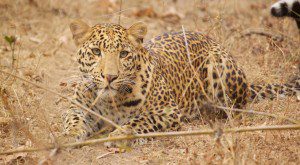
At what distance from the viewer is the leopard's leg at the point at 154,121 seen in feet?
22.4

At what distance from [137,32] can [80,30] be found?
0.69 metres

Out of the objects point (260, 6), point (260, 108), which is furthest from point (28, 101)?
point (260, 6)

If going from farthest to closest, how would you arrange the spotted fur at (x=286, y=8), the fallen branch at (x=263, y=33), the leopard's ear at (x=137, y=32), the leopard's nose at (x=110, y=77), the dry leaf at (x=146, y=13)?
1. the dry leaf at (x=146, y=13)
2. the fallen branch at (x=263, y=33)
3. the spotted fur at (x=286, y=8)
4. the leopard's ear at (x=137, y=32)
5. the leopard's nose at (x=110, y=77)

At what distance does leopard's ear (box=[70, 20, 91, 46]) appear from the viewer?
703 centimetres

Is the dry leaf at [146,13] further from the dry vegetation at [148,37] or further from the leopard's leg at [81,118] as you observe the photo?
the leopard's leg at [81,118]

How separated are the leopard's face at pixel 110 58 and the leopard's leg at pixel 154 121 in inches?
14.6

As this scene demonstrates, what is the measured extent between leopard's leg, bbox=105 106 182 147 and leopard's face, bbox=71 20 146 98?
371 millimetres

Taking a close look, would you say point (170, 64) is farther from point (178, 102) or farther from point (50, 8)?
point (50, 8)

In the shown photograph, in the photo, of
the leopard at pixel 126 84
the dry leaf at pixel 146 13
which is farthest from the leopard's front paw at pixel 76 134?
the dry leaf at pixel 146 13

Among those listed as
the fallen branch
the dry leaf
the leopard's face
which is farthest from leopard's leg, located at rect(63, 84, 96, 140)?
the dry leaf

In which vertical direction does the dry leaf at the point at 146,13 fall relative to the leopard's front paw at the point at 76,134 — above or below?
above

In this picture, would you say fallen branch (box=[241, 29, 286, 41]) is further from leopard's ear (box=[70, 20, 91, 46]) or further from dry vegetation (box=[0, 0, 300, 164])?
leopard's ear (box=[70, 20, 91, 46])

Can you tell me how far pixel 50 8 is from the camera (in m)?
12.4

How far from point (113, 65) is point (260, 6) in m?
7.33
